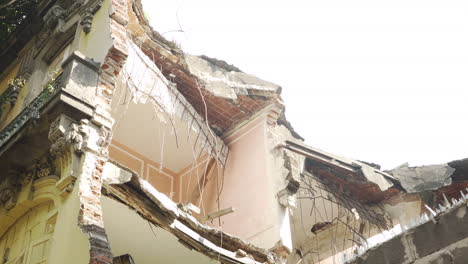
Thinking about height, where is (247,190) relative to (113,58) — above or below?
below

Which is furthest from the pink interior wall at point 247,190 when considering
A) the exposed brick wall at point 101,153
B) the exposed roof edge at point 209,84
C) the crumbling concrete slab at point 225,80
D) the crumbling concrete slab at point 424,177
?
the exposed brick wall at point 101,153

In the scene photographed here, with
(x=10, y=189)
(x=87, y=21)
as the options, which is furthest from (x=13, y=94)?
(x=10, y=189)

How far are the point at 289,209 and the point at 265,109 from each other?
2.21 m

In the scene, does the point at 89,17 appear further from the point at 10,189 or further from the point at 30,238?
the point at 30,238

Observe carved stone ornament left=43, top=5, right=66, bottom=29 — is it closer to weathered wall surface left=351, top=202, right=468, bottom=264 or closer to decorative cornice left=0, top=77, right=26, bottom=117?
decorative cornice left=0, top=77, right=26, bottom=117

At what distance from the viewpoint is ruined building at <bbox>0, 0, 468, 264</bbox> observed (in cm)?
725

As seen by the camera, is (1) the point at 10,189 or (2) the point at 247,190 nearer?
(1) the point at 10,189

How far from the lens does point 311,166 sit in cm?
1139

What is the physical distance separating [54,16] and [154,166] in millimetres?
3539

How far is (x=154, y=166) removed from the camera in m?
Result: 11.4

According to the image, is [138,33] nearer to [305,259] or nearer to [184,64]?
[184,64]

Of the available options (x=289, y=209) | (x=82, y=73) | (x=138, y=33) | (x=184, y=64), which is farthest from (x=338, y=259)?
(x=82, y=73)

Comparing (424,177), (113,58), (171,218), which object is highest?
(113,58)

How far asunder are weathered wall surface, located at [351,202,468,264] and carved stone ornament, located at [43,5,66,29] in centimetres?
850
